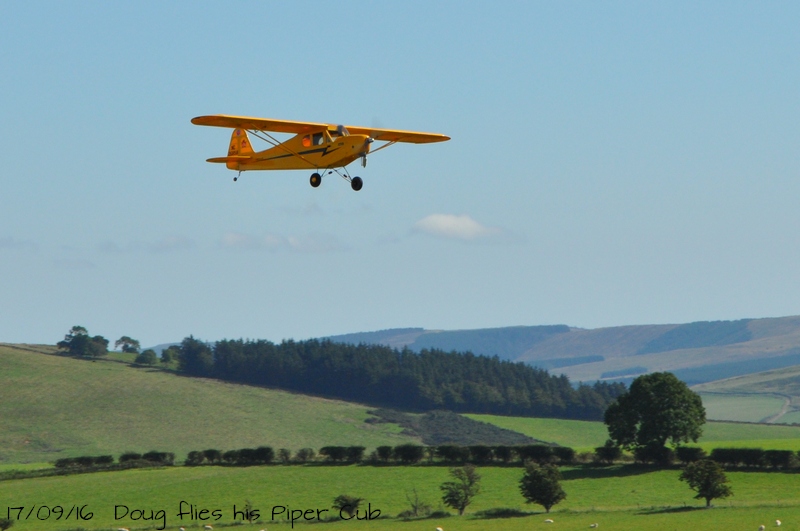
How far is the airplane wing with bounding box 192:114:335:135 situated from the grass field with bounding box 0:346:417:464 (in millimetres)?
72973

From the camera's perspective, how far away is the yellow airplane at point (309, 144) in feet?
156

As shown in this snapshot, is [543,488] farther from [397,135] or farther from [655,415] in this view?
[397,135]

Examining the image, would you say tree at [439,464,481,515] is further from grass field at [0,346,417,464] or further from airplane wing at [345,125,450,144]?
grass field at [0,346,417,464]

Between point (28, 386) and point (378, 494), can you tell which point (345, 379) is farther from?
point (378, 494)

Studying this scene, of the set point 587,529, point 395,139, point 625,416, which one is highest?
point 395,139

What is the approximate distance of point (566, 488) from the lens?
235 ft

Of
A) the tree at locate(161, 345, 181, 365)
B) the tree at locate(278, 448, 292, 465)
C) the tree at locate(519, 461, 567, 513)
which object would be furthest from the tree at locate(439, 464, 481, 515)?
the tree at locate(161, 345, 181, 365)

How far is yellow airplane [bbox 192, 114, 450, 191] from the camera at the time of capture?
4762cm

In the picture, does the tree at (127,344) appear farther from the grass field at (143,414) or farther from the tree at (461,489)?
the tree at (461,489)

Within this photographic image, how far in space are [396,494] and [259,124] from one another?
1209 inches

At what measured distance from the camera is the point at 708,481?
63531 millimetres

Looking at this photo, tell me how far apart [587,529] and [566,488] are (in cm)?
1684

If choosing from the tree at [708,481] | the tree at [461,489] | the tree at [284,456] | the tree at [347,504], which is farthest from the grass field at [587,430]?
the tree at [347,504]

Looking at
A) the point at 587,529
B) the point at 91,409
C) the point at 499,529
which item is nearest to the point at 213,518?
the point at 499,529
